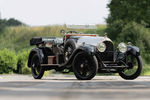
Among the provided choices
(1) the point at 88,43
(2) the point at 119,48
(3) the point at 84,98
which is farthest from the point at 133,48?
(3) the point at 84,98

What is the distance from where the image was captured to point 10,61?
72.2 feet

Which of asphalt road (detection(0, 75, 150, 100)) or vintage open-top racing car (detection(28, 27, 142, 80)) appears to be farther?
Answer: vintage open-top racing car (detection(28, 27, 142, 80))

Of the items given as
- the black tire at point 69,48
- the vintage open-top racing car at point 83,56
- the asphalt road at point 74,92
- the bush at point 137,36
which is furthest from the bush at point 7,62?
the bush at point 137,36

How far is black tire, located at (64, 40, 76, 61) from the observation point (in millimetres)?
14323

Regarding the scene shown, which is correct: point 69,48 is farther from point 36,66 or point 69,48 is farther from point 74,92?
point 74,92

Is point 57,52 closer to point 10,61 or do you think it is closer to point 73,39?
point 73,39

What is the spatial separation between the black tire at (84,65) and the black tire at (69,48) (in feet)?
2.37

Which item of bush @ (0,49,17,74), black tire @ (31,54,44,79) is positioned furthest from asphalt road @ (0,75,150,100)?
bush @ (0,49,17,74)

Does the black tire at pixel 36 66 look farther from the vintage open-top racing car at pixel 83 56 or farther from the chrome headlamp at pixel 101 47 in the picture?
the chrome headlamp at pixel 101 47

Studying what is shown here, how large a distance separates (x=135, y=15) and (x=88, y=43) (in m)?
29.6

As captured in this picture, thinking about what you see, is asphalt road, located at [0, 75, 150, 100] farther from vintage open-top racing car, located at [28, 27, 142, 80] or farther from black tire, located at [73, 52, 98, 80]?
vintage open-top racing car, located at [28, 27, 142, 80]

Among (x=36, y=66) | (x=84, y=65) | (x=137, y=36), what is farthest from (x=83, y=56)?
(x=137, y=36)

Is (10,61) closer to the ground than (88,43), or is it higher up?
closer to the ground

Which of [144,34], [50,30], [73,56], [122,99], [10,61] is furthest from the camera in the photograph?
[50,30]
